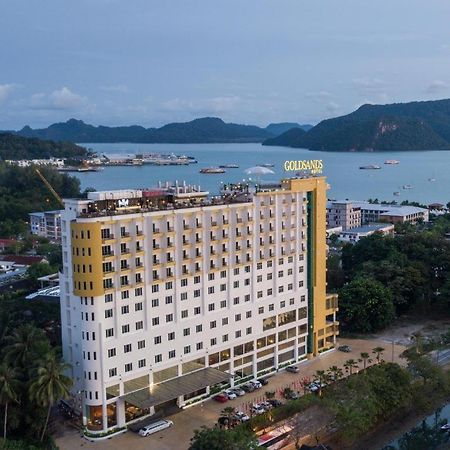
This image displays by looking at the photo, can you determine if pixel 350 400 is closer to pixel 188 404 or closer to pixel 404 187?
pixel 188 404

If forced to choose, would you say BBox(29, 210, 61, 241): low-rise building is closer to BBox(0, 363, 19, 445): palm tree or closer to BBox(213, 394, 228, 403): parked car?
BBox(213, 394, 228, 403): parked car

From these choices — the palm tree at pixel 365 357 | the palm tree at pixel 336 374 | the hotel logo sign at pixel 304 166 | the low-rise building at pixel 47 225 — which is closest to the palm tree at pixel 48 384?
the palm tree at pixel 336 374

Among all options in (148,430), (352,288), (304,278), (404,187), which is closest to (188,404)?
(148,430)

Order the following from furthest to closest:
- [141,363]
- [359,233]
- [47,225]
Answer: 1. [47,225]
2. [359,233]
3. [141,363]

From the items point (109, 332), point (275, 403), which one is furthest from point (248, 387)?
point (109, 332)

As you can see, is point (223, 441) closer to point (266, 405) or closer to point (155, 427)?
point (155, 427)
